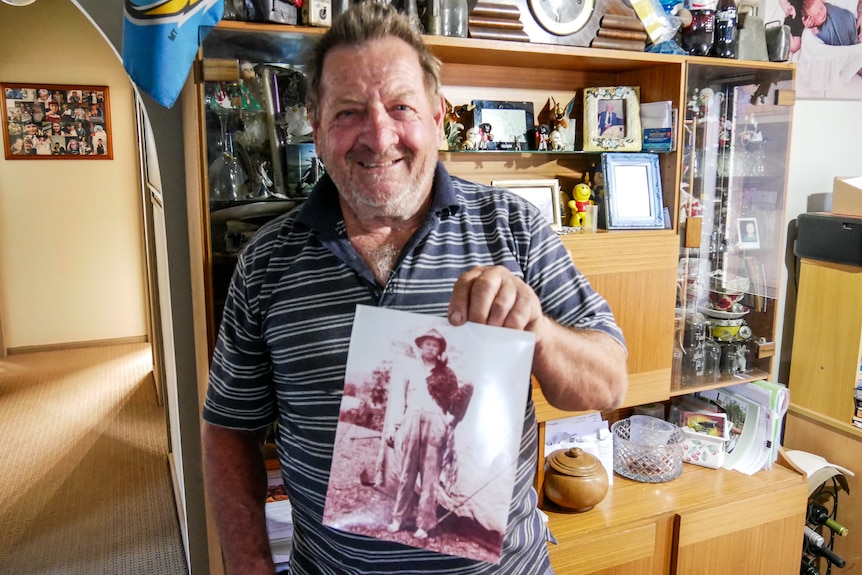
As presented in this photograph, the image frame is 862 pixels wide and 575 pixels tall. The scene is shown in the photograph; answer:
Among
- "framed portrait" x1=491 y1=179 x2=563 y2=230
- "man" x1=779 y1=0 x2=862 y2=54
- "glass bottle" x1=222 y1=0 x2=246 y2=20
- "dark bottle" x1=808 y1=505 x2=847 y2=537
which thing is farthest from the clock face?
"dark bottle" x1=808 y1=505 x2=847 y2=537

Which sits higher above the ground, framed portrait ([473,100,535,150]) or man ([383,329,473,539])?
framed portrait ([473,100,535,150])

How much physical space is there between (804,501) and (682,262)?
859mm

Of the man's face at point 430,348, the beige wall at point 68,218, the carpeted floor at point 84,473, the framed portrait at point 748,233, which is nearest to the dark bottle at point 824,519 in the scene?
the framed portrait at point 748,233

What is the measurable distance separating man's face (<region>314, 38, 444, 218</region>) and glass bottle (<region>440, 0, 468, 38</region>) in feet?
1.92

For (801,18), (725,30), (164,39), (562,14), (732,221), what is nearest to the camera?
(164,39)

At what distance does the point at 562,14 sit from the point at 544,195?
0.49 metres

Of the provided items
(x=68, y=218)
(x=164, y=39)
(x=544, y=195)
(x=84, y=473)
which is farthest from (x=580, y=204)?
(x=68, y=218)

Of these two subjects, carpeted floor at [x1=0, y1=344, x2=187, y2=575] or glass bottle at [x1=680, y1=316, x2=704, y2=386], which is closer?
glass bottle at [x1=680, y1=316, x2=704, y2=386]

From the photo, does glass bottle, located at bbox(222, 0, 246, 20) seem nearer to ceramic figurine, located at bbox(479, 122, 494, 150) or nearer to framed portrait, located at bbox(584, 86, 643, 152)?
ceramic figurine, located at bbox(479, 122, 494, 150)

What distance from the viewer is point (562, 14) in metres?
1.79

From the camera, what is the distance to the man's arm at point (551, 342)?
818 mm

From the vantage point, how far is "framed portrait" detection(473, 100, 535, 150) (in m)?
1.91

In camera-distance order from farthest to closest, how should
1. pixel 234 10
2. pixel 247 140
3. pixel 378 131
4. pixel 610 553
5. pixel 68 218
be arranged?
pixel 68 218 → pixel 610 553 → pixel 247 140 → pixel 234 10 → pixel 378 131

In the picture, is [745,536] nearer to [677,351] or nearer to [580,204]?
[677,351]
